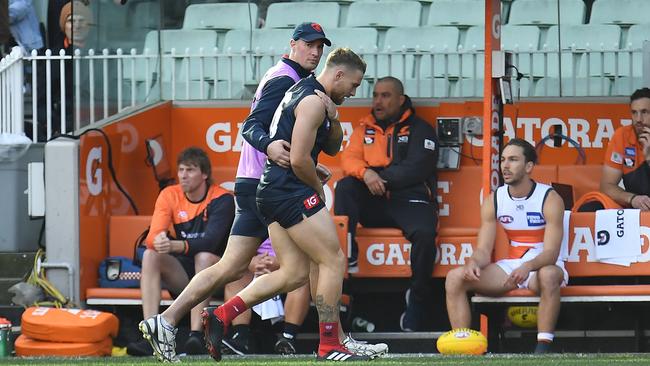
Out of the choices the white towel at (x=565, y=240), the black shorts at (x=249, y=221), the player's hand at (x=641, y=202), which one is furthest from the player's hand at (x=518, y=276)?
the black shorts at (x=249, y=221)

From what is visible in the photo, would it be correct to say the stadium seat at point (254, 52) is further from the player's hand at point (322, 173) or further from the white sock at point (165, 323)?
the white sock at point (165, 323)

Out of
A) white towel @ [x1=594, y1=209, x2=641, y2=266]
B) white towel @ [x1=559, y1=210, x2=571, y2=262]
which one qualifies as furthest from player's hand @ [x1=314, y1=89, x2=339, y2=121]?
white towel @ [x1=594, y1=209, x2=641, y2=266]

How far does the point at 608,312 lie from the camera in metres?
11.5

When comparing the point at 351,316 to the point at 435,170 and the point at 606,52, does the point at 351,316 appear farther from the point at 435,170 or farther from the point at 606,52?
the point at 606,52

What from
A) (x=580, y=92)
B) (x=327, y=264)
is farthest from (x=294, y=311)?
(x=580, y=92)

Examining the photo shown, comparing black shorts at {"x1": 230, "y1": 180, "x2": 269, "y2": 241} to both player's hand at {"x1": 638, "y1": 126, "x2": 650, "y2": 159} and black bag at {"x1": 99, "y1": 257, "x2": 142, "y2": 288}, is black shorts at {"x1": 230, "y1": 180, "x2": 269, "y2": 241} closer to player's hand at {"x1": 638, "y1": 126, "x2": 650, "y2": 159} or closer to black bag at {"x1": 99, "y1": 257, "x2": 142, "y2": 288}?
black bag at {"x1": 99, "y1": 257, "x2": 142, "y2": 288}

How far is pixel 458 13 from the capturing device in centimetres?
1234

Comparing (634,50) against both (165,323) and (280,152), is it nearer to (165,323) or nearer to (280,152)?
(280,152)

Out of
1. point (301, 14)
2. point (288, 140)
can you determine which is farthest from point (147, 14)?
point (288, 140)

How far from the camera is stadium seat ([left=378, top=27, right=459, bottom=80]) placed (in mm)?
12250

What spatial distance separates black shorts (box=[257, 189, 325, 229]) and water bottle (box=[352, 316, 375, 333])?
3259mm

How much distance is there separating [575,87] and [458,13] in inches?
41.9

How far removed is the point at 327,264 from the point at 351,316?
10.8 ft

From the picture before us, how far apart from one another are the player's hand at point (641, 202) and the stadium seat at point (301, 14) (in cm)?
285
